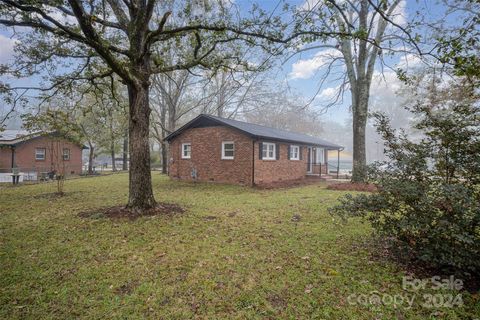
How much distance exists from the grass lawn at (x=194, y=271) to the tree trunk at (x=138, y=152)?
0.81m

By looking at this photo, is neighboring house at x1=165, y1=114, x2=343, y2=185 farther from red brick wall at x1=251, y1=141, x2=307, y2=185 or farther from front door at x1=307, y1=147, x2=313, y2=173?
front door at x1=307, y1=147, x2=313, y2=173

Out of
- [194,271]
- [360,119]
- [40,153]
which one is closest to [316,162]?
[360,119]

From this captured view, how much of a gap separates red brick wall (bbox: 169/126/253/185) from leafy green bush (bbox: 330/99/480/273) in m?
10.3

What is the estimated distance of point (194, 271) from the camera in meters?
3.88

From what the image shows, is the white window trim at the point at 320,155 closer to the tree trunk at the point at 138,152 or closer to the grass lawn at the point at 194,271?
the grass lawn at the point at 194,271

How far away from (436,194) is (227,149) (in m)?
12.4

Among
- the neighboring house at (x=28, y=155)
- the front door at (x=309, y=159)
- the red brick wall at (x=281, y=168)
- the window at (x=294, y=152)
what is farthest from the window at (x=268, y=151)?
the neighboring house at (x=28, y=155)

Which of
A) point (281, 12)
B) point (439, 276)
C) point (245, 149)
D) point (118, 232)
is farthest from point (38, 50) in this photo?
point (439, 276)

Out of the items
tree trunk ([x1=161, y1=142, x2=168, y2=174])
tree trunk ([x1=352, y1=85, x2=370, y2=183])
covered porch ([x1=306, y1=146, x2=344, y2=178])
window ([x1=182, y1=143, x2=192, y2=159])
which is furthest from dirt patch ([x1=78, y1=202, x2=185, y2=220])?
tree trunk ([x1=161, y1=142, x2=168, y2=174])

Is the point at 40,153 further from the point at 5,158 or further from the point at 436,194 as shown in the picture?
the point at 436,194

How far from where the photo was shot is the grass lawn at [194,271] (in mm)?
2949

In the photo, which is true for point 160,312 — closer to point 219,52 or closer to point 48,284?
point 48,284

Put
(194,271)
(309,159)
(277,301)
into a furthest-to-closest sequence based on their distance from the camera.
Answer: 1. (309,159)
2. (194,271)
3. (277,301)

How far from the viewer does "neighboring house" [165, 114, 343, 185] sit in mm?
14367
